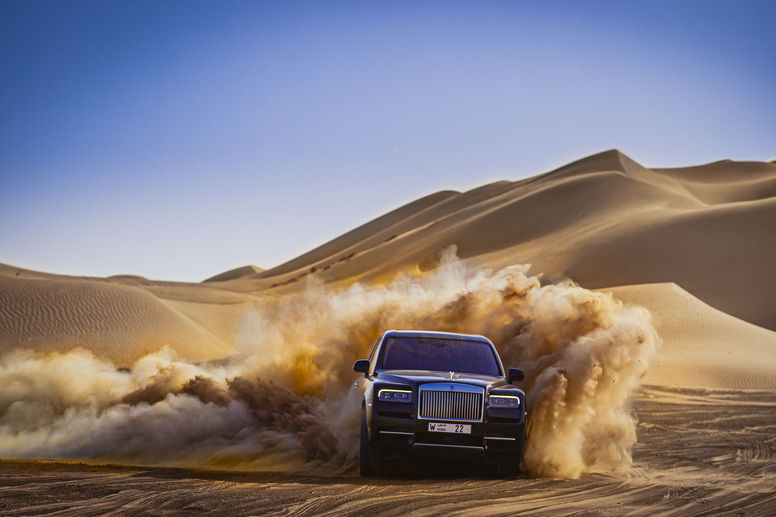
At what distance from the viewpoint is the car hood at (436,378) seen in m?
11.1

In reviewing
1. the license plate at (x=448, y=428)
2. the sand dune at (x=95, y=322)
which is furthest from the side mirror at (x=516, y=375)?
the sand dune at (x=95, y=322)

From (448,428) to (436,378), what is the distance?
0.65 metres

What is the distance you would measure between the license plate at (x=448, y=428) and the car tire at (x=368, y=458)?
742mm

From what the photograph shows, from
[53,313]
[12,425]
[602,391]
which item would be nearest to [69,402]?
[12,425]

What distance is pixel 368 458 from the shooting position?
36.7 ft

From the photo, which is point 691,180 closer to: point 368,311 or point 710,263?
point 710,263

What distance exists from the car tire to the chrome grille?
75cm

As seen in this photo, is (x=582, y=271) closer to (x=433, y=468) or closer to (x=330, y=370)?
(x=330, y=370)

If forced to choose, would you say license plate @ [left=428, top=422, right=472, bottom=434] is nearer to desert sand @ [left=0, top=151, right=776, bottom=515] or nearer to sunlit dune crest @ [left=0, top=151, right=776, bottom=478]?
desert sand @ [left=0, top=151, right=776, bottom=515]

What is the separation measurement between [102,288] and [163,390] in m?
37.5

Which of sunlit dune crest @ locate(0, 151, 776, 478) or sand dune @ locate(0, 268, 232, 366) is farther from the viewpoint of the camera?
sand dune @ locate(0, 268, 232, 366)

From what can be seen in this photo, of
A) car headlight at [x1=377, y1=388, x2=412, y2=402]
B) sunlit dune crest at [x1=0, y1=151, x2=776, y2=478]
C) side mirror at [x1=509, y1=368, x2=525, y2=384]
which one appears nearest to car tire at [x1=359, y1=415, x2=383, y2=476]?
car headlight at [x1=377, y1=388, x2=412, y2=402]

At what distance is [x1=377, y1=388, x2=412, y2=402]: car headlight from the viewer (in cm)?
1093

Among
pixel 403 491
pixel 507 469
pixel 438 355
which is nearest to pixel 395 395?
pixel 403 491
